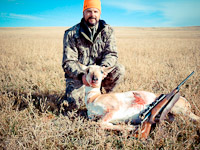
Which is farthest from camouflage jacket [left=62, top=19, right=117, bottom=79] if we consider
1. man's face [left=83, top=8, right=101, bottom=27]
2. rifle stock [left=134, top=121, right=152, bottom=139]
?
rifle stock [left=134, top=121, right=152, bottom=139]

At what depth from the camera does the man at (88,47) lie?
3.57 meters

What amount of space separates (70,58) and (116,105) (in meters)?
1.79

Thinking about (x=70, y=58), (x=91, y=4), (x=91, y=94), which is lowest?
(x=91, y=94)

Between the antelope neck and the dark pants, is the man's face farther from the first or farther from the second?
the antelope neck

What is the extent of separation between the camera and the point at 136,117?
2527 millimetres

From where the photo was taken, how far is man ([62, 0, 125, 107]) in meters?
3.57

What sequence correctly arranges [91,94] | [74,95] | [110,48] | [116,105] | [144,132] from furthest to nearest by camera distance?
1. [110,48]
2. [74,95]
3. [91,94]
4. [116,105]
5. [144,132]

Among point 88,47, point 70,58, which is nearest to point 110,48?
point 88,47

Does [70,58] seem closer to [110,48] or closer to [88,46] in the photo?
[88,46]

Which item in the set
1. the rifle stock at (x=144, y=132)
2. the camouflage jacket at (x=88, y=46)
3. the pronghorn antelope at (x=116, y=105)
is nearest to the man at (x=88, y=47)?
the camouflage jacket at (x=88, y=46)

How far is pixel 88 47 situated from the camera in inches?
149

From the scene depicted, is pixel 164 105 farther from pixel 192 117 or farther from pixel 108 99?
pixel 108 99

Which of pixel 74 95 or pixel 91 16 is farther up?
pixel 91 16

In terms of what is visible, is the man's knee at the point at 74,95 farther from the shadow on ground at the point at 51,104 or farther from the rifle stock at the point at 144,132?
the rifle stock at the point at 144,132
